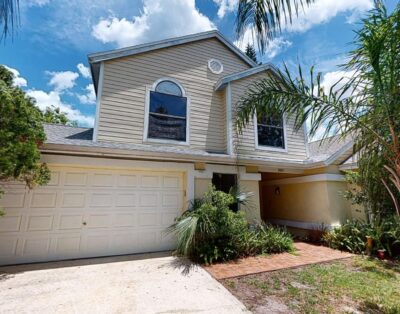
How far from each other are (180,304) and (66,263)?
11.8 ft

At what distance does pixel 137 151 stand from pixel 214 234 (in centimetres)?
317

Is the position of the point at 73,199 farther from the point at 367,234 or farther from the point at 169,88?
the point at 367,234

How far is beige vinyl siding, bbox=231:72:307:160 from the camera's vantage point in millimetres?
8134

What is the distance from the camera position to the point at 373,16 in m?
3.30

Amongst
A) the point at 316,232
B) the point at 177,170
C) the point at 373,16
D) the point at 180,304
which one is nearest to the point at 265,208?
the point at 316,232

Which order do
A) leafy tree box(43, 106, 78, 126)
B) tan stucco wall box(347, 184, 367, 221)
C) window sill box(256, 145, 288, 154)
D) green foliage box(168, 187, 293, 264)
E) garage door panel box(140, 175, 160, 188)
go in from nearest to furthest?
1. green foliage box(168, 187, 293, 264)
2. garage door panel box(140, 175, 160, 188)
3. tan stucco wall box(347, 184, 367, 221)
4. window sill box(256, 145, 288, 154)
5. leafy tree box(43, 106, 78, 126)

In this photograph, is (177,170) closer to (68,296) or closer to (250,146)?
(250,146)

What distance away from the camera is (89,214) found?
610 centimetres

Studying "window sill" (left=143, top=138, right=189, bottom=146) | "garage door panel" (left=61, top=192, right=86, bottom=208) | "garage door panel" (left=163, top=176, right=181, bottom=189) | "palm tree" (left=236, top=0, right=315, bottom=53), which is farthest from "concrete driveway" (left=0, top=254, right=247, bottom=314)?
"palm tree" (left=236, top=0, right=315, bottom=53)

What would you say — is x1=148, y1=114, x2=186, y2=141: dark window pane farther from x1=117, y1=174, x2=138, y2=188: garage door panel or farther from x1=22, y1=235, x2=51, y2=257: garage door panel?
x1=22, y1=235, x2=51, y2=257: garage door panel

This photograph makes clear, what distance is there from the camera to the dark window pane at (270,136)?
8640mm

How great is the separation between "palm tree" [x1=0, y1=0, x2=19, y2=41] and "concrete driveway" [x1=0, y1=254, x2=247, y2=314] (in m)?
3.77

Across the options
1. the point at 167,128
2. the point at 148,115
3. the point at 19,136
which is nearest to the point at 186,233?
the point at 167,128

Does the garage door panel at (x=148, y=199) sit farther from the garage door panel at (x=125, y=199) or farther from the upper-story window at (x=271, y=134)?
the upper-story window at (x=271, y=134)
